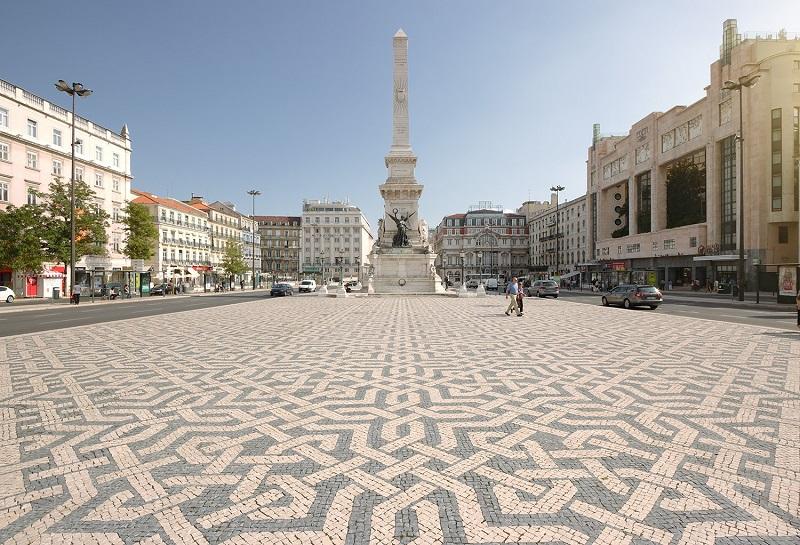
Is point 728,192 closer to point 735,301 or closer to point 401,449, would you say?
point 735,301

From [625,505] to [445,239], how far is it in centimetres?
11200

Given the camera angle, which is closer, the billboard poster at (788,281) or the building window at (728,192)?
the billboard poster at (788,281)

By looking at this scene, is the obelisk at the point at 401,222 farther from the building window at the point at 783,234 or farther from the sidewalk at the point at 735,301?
the building window at the point at 783,234

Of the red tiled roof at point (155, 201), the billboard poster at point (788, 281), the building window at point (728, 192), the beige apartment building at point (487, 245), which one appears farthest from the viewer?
the beige apartment building at point (487, 245)

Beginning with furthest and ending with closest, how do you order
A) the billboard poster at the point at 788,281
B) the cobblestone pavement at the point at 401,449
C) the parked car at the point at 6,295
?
1. the parked car at the point at 6,295
2. the billboard poster at the point at 788,281
3. the cobblestone pavement at the point at 401,449

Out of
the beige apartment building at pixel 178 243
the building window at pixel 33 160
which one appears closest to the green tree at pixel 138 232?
the building window at pixel 33 160

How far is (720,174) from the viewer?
142 ft

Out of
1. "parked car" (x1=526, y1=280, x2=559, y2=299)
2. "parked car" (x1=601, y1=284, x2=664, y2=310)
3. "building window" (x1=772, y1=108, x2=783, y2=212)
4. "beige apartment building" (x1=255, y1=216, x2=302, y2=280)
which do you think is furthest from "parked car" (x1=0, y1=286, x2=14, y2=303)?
"beige apartment building" (x1=255, y1=216, x2=302, y2=280)

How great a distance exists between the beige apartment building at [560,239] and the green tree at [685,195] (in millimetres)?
18486

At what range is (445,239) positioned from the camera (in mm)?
114125

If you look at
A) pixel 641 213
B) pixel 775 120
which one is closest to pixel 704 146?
pixel 775 120

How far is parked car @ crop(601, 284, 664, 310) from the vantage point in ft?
77.7

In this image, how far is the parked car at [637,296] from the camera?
23688mm

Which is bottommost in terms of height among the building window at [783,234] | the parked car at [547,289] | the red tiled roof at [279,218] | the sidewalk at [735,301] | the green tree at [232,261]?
the sidewalk at [735,301]
